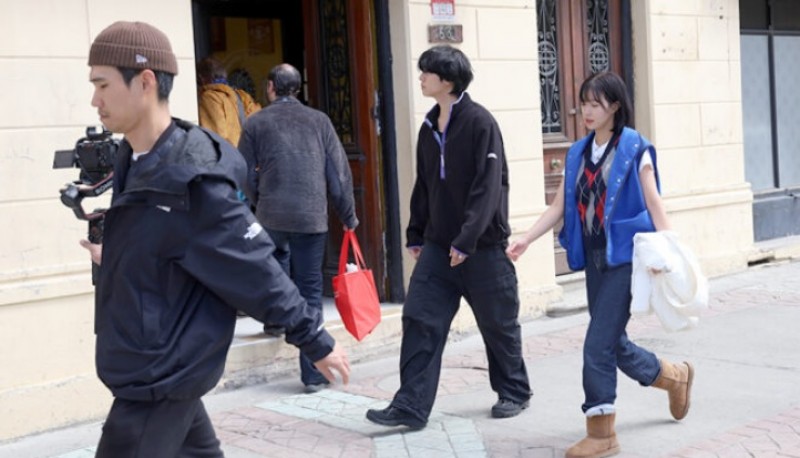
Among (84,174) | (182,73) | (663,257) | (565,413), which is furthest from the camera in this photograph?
(182,73)

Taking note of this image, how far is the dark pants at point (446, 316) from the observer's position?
6043mm

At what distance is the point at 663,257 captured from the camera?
17.4 ft

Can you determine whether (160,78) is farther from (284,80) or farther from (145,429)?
(284,80)

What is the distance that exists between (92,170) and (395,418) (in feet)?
7.41

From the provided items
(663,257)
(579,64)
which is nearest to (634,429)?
(663,257)

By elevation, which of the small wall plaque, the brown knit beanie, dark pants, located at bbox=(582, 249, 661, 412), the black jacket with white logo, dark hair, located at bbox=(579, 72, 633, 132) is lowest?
dark pants, located at bbox=(582, 249, 661, 412)

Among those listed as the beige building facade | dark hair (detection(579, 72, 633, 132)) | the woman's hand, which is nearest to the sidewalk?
the beige building facade

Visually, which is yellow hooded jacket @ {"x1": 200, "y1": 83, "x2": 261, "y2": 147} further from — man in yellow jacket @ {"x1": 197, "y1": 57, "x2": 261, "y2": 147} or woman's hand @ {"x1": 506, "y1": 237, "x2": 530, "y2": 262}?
woman's hand @ {"x1": 506, "y1": 237, "x2": 530, "y2": 262}

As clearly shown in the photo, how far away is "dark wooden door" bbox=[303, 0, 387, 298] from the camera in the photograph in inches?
338

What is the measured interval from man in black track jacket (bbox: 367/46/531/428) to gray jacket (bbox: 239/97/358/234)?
3.30 feet

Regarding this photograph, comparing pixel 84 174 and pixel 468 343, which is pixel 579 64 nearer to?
pixel 468 343

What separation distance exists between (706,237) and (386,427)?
538cm

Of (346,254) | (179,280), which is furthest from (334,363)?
(346,254)

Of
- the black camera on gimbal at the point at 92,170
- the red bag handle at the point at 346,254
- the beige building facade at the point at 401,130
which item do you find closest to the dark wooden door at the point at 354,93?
the beige building facade at the point at 401,130
